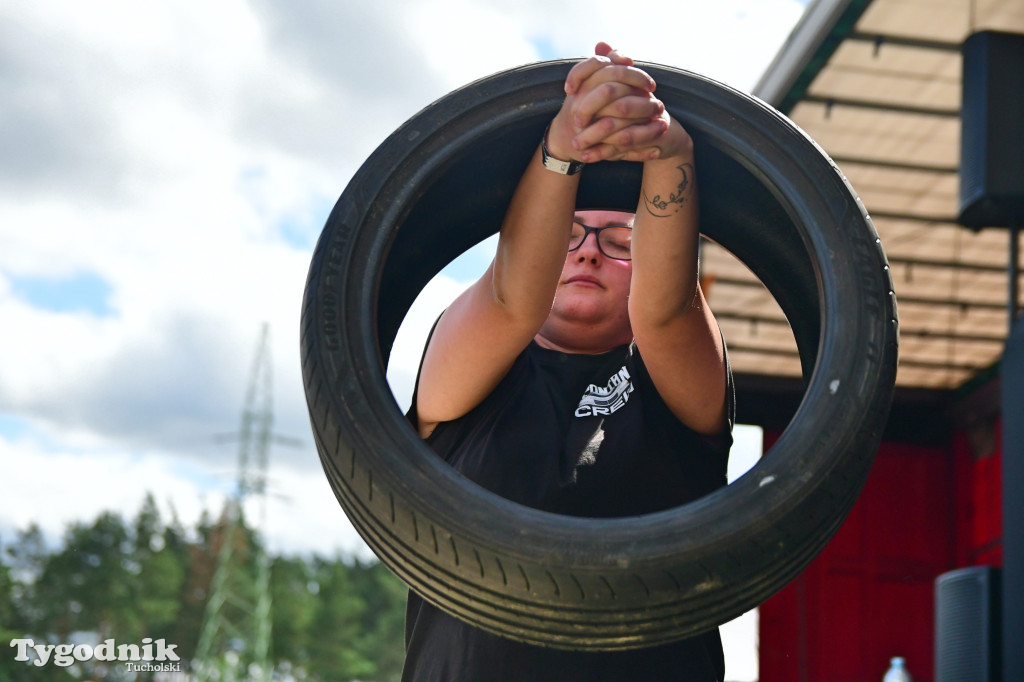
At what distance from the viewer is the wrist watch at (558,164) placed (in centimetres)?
166

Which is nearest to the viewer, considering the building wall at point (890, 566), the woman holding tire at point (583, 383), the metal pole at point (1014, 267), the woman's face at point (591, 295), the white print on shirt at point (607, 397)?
the woman holding tire at point (583, 383)

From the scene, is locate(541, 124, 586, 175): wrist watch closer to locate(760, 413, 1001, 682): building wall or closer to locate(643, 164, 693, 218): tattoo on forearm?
locate(643, 164, 693, 218): tattoo on forearm

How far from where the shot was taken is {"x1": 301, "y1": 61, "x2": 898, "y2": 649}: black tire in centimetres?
147

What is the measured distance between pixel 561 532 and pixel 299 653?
43567 millimetres

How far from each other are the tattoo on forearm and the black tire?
7cm

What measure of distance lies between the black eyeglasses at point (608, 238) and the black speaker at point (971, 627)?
9.22ft

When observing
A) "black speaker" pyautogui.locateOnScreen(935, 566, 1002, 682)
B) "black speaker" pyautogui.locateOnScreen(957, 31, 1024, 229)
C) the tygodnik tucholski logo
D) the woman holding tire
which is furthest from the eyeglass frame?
"black speaker" pyautogui.locateOnScreen(957, 31, 1024, 229)

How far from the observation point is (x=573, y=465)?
171 cm

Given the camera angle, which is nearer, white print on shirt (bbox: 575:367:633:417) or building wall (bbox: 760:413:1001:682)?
white print on shirt (bbox: 575:367:633:417)

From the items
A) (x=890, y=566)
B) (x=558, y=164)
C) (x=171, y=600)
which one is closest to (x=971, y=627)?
(x=558, y=164)

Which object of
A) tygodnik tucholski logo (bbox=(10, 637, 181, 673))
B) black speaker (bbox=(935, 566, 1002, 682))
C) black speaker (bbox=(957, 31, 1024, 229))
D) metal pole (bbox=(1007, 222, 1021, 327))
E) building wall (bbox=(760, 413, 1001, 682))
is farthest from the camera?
building wall (bbox=(760, 413, 1001, 682))

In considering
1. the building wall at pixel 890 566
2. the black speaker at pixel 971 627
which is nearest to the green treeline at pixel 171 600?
the building wall at pixel 890 566

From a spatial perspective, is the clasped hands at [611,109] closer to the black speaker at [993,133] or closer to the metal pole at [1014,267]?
the black speaker at [993,133]

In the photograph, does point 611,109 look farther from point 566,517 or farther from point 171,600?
point 171,600
